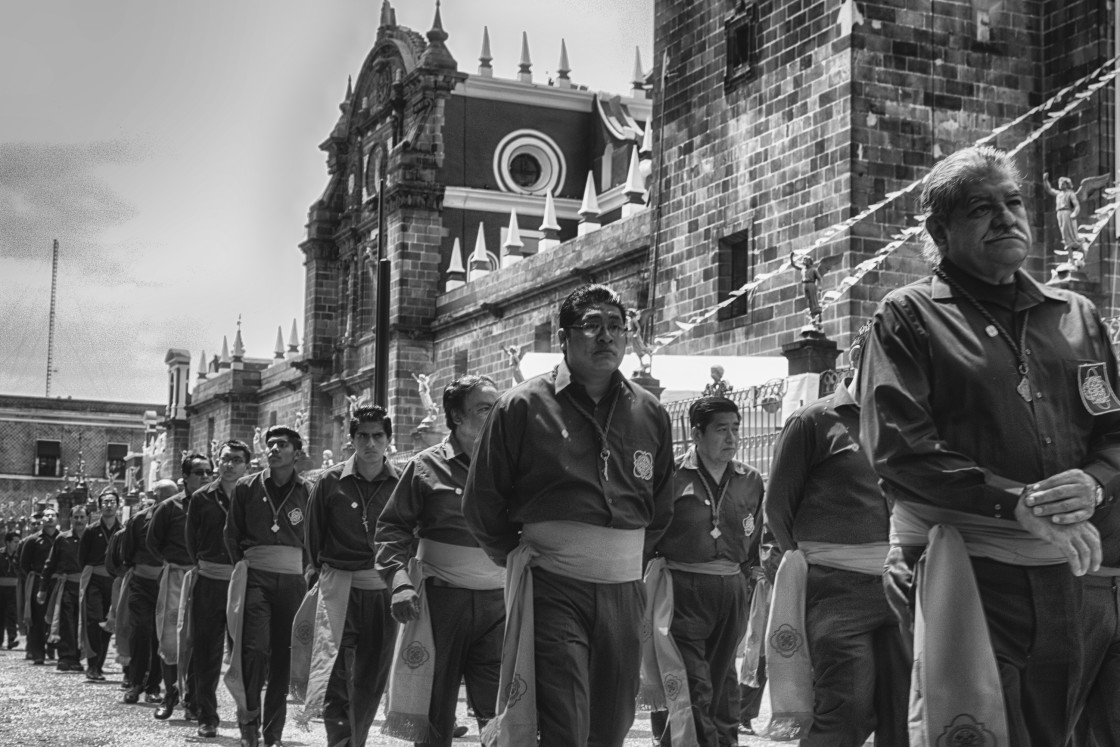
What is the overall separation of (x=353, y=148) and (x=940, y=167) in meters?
47.3

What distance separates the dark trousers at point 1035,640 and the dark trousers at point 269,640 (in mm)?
7081

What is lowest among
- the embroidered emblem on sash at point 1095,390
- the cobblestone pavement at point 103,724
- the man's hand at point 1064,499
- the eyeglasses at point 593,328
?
the cobblestone pavement at point 103,724

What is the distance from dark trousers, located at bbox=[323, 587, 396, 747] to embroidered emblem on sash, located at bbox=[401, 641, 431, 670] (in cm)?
168

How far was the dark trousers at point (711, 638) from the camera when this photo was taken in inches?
348

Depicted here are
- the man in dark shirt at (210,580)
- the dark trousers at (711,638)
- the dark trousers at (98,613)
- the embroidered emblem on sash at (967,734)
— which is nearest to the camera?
the embroidered emblem on sash at (967,734)

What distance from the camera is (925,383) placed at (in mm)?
4332

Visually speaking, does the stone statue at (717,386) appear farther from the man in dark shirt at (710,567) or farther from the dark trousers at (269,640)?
the man in dark shirt at (710,567)

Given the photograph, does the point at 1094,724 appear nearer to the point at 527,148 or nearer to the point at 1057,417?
the point at 1057,417

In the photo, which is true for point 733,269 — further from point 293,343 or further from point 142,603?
point 293,343

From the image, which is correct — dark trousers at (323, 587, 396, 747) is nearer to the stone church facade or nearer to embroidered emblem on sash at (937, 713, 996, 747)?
embroidered emblem on sash at (937, 713, 996, 747)

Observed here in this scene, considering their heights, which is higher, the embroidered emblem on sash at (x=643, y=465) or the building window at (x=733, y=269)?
the building window at (x=733, y=269)

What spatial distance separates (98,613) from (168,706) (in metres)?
5.44

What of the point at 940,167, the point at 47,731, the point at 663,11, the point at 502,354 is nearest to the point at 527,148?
the point at 502,354

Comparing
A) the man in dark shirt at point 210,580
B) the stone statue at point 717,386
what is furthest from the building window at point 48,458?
the man in dark shirt at point 210,580
